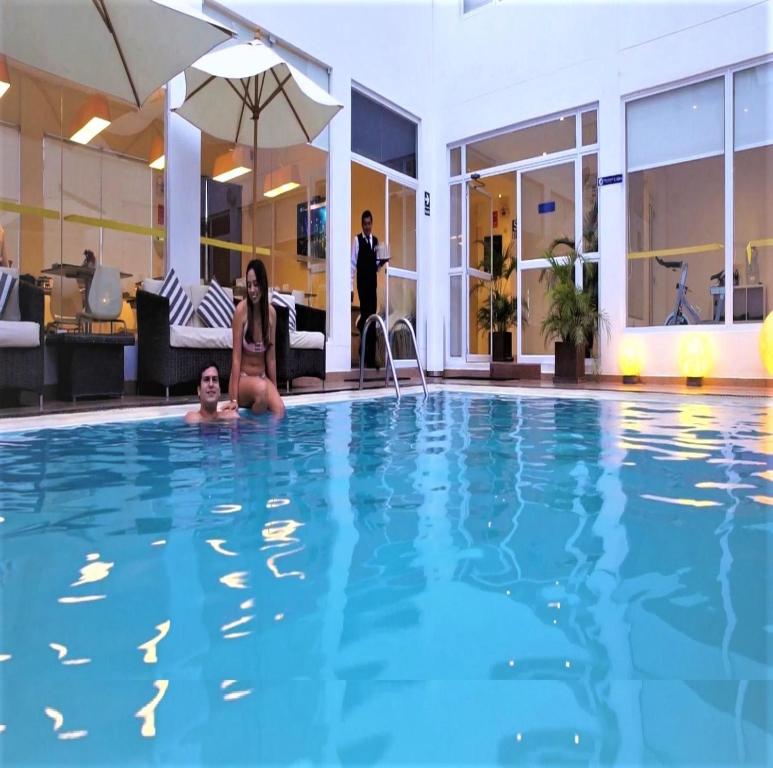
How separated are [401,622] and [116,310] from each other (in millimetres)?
5738

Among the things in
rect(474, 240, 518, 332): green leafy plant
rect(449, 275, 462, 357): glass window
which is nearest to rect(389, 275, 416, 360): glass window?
rect(449, 275, 462, 357): glass window

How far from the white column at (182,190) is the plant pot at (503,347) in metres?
5.74

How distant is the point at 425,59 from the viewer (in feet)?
34.9

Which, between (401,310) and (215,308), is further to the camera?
(401,310)

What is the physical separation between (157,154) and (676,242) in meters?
6.63

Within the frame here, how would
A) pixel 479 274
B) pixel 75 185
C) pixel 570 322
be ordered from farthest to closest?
pixel 479 274 < pixel 570 322 < pixel 75 185

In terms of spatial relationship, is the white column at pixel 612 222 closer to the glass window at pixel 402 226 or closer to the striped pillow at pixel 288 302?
the glass window at pixel 402 226

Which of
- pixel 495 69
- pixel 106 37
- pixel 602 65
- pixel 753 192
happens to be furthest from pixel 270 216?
pixel 753 192

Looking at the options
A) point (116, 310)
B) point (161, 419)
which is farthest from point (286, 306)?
point (161, 419)

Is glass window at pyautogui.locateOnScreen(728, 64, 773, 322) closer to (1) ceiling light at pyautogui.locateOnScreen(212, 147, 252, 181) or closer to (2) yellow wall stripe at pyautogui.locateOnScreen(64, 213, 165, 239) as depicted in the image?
(1) ceiling light at pyautogui.locateOnScreen(212, 147, 252, 181)

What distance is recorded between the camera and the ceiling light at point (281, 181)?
8.07m

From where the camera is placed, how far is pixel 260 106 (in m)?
6.75

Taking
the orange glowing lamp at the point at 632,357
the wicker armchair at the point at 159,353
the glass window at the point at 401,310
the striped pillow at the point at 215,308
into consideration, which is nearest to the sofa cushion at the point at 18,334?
the wicker armchair at the point at 159,353

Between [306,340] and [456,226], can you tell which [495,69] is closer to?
[456,226]
